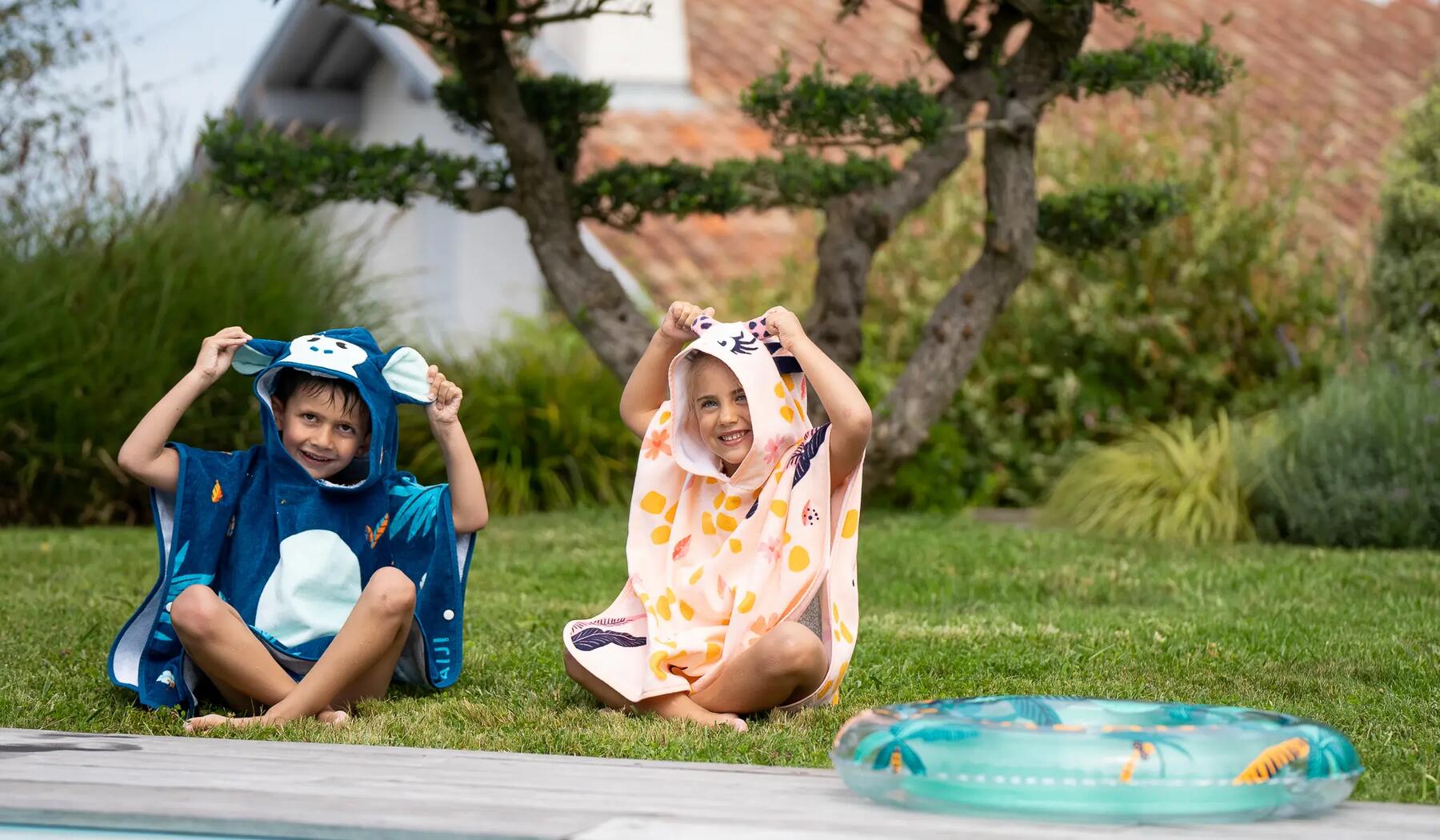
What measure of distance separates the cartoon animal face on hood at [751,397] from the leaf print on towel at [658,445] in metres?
0.06

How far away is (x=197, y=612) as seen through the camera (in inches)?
142

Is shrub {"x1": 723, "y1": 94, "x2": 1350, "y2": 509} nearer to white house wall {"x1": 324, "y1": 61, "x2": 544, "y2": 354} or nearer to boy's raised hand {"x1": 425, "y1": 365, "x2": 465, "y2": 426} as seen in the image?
white house wall {"x1": 324, "y1": 61, "x2": 544, "y2": 354}

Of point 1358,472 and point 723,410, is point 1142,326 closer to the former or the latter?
point 1358,472

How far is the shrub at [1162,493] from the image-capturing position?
8.13 metres

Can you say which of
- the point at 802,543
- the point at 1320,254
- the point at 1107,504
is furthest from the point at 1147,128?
the point at 802,543

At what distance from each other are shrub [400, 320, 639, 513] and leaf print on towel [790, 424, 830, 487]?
5.64 m

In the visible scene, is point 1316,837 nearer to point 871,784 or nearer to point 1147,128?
point 871,784

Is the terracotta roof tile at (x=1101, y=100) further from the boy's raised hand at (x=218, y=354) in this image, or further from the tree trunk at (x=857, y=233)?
the boy's raised hand at (x=218, y=354)

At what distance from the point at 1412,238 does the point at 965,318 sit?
131 inches

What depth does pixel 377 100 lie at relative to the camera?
1606 centimetres

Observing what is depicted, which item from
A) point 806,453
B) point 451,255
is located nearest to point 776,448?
point 806,453

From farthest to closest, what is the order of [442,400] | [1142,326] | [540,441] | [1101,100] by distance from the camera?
[1101,100] → [1142,326] → [540,441] → [442,400]

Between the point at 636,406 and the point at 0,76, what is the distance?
9.54 meters

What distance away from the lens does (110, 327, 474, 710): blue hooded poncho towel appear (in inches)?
151
